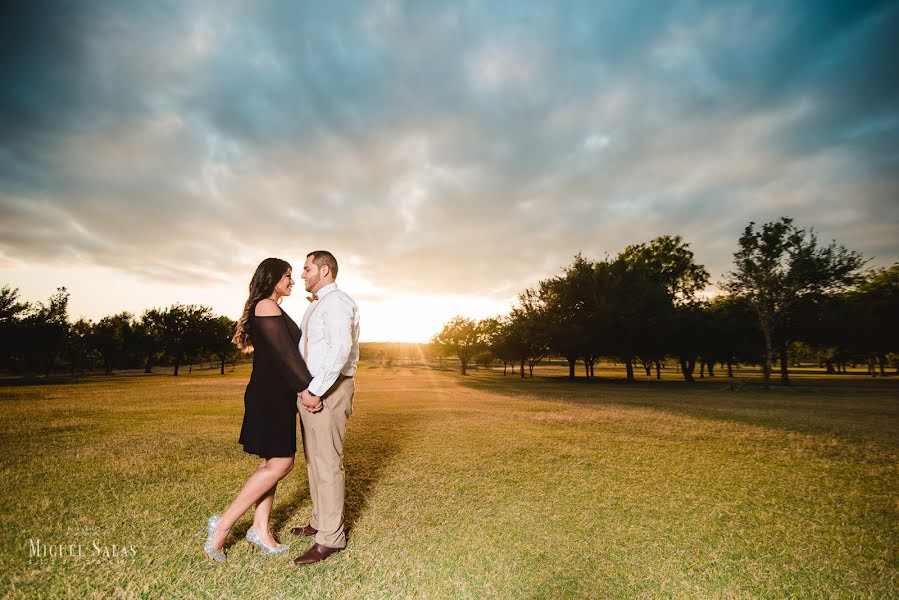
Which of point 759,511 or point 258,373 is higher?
point 258,373

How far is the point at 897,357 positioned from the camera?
48.3m

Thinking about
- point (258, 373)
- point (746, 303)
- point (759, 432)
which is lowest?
point (759, 432)

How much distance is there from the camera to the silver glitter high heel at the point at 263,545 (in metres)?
3.91

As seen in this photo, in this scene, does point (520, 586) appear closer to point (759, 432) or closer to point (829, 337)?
point (759, 432)

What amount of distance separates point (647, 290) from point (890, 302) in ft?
79.8

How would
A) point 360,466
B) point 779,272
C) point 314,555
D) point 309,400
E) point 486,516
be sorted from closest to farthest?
point 309,400 → point 314,555 → point 486,516 → point 360,466 → point 779,272

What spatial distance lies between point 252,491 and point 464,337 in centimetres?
6159

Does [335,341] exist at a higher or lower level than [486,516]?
higher

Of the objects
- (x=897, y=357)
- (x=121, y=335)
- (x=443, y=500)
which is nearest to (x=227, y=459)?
(x=443, y=500)

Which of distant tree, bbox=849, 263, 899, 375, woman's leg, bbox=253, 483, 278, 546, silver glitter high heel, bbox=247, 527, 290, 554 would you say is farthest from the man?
distant tree, bbox=849, 263, 899, 375

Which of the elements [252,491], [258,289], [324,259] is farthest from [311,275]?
[252,491]

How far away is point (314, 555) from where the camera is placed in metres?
3.74

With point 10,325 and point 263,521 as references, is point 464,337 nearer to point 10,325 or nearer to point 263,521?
point 10,325

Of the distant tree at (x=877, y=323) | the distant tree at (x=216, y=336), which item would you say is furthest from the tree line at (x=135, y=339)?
the distant tree at (x=877, y=323)
